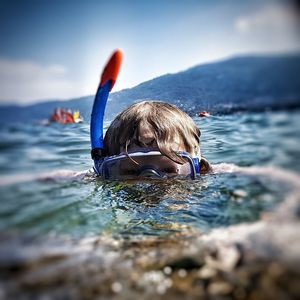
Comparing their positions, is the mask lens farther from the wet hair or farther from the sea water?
the sea water

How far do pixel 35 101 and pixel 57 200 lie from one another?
44 centimetres

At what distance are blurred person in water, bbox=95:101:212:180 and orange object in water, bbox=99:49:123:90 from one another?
2.90ft

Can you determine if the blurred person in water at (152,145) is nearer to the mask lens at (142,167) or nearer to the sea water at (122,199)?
the mask lens at (142,167)

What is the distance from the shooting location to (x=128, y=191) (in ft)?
8.39

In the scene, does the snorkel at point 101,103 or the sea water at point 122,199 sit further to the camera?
the snorkel at point 101,103

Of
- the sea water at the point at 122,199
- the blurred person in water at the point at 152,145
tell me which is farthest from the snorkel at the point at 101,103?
the sea water at the point at 122,199

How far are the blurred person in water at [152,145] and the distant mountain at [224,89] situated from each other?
322 millimetres

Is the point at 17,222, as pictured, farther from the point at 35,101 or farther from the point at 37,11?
the point at 37,11

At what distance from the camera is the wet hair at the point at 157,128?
3.02m

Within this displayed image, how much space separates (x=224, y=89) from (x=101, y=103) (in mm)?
1162

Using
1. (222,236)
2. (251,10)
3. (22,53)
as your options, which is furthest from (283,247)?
(22,53)

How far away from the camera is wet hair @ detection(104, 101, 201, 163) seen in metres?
3.02

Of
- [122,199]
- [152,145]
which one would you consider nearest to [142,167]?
[152,145]

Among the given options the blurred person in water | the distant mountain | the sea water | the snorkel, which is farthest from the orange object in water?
the blurred person in water
